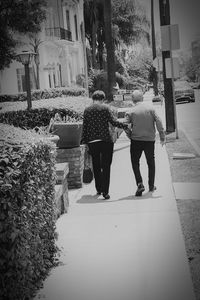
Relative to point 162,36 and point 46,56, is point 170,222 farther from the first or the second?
point 46,56

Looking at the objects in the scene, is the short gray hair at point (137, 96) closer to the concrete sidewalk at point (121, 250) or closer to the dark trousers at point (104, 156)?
the dark trousers at point (104, 156)

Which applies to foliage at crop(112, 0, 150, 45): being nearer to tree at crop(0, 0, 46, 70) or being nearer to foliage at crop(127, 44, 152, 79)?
foliage at crop(127, 44, 152, 79)

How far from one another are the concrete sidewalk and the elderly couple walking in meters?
0.35

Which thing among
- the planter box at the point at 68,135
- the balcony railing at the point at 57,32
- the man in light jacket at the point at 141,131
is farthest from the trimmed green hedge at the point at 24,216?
the balcony railing at the point at 57,32

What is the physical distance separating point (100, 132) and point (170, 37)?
7969mm

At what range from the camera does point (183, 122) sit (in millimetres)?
21031

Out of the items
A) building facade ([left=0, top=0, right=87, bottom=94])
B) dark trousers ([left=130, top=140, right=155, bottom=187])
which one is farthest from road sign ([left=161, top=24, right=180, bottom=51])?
building facade ([left=0, top=0, right=87, bottom=94])

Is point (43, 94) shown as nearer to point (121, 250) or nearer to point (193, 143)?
point (193, 143)

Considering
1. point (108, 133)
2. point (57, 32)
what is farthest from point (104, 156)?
point (57, 32)

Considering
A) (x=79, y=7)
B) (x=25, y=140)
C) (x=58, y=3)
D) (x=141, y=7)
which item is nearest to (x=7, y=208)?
(x=25, y=140)

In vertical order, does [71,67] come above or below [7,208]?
above

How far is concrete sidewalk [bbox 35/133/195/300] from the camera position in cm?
436

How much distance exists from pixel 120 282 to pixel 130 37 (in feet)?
152

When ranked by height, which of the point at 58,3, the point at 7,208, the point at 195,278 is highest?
the point at 58,3
